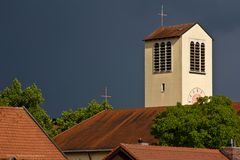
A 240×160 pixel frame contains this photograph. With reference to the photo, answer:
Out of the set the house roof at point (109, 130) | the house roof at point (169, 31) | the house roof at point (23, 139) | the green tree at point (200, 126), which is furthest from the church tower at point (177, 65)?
the house roof at point (23, 139)

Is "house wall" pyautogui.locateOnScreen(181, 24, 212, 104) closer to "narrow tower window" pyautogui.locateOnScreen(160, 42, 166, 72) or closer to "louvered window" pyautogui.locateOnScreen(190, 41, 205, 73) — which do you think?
"louvered window" pyautogui.locateOnScreen(190, 41, 205, 73)

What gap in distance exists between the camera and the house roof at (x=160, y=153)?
77.0m

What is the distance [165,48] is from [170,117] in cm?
4078

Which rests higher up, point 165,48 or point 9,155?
point 165,48

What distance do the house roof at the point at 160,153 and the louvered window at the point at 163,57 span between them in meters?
51.2

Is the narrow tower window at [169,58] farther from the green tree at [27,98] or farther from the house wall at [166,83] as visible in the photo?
the green tree at [27,98]

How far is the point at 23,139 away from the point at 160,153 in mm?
8445

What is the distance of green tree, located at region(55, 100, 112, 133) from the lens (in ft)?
414

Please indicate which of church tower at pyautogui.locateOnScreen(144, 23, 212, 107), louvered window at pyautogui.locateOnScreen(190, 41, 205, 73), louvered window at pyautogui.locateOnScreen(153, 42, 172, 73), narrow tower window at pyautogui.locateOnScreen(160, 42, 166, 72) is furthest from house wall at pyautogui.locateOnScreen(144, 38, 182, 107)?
louvered window at pyautogui.locateOnScreen(190, 41, 205, 73)

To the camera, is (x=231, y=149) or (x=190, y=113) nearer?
(x=231, y=149)

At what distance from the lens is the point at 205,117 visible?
91938 mm

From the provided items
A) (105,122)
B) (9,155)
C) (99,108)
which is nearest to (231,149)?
(9,155)

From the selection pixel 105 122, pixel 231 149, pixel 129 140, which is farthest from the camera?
pixel 105 122

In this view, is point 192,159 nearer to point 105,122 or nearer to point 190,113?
point 190,113
